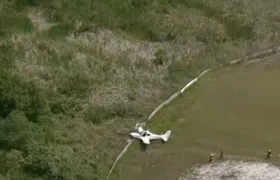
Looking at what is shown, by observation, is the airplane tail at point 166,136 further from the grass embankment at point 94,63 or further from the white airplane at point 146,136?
the grass embankment at point 94,63

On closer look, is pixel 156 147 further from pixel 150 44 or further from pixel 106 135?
pixel 150 44

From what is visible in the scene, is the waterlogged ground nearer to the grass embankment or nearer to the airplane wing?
the airplane wing

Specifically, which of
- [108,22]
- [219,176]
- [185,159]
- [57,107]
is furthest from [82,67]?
[219,176]

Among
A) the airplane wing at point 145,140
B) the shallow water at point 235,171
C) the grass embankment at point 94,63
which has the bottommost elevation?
the shallow water at point 235,171

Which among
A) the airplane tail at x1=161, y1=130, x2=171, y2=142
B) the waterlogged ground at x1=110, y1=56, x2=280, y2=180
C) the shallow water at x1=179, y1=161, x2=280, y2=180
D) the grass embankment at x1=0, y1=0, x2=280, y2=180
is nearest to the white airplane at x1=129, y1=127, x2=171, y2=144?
the airplane tail at x1=161, y1=130, x2=171, y2=142

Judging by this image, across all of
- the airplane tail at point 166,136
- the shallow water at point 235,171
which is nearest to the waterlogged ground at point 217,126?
the shallow water at point 235,171

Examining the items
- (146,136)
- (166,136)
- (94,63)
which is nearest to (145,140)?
(146,136)

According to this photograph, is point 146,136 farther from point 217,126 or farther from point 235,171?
point 235,171
